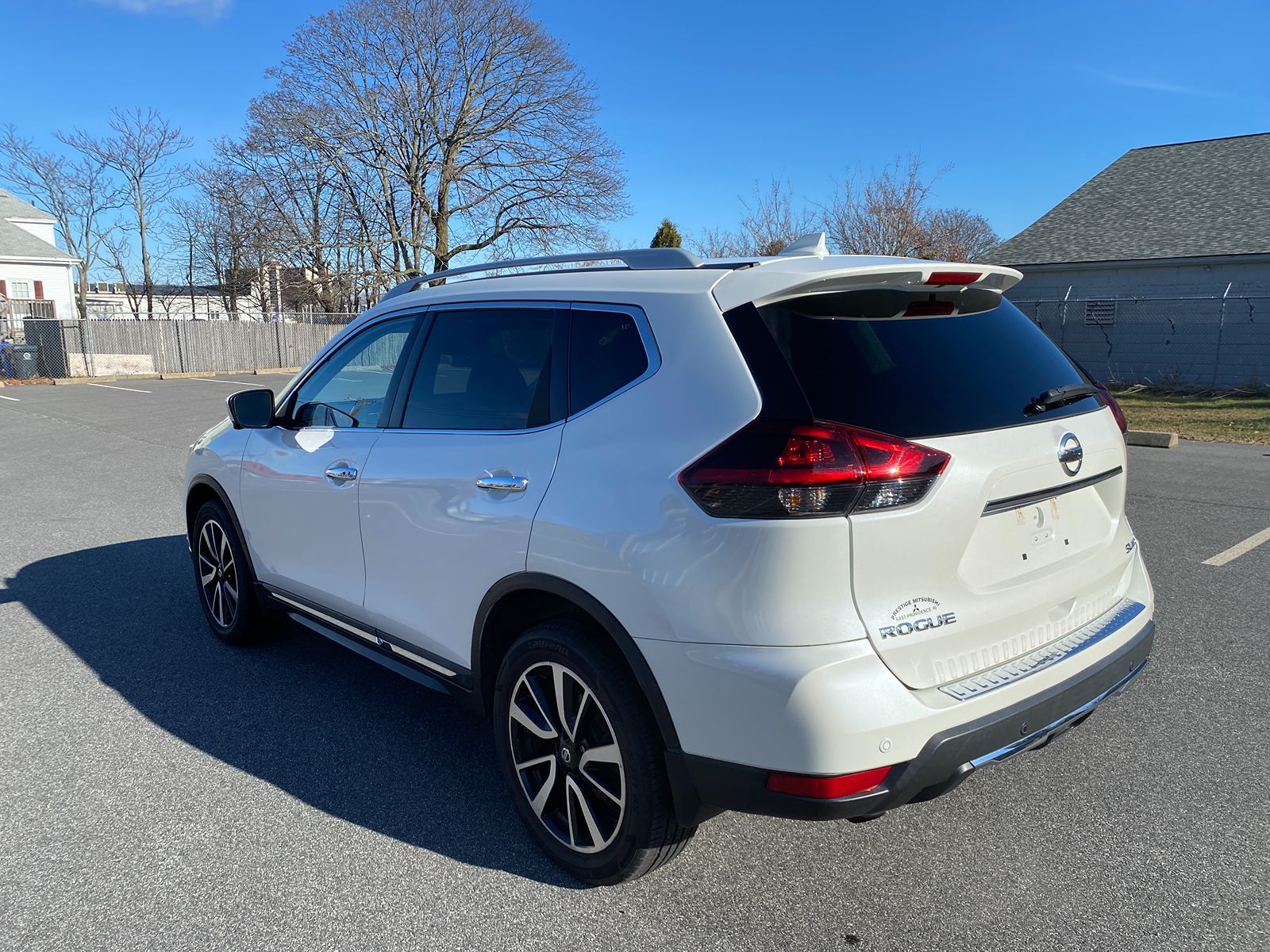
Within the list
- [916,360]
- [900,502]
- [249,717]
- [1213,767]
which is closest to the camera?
[900,502]

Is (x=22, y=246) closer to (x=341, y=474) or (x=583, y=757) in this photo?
(x=341, y=474)

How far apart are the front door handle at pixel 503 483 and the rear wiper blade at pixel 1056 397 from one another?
1499 millimetres

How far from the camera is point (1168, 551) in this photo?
253 inches

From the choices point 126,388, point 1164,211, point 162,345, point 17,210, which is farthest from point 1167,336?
point 17,210

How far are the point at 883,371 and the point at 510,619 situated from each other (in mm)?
1452

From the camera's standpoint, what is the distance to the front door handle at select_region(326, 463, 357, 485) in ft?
11.8

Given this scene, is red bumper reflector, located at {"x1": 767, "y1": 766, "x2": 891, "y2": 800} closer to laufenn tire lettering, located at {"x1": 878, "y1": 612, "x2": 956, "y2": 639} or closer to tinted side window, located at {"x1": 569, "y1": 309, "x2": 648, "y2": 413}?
laufenn tire lettering, located at {"x1": 878, "y1": 612, "x2": 956, "y2": 639}

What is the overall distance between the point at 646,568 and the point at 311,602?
223 centimetres

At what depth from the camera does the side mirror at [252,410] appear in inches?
168

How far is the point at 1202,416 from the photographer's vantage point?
52.3 feet

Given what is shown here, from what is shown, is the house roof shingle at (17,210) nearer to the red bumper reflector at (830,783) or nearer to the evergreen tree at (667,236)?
the evergreen tree at (667,236)

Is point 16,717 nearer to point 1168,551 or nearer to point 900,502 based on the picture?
point 900,502

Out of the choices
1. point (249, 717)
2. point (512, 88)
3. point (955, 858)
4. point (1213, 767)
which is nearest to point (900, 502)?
point (955, 858)

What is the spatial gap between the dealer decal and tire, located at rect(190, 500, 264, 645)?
3.43m
